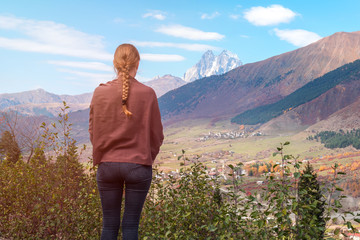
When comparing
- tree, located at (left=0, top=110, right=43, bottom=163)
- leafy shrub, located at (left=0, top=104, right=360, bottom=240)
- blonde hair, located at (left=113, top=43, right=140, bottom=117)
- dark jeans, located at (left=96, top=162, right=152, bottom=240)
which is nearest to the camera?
dark jeans, located at (left=96, top=162, right=152, bottom=240)

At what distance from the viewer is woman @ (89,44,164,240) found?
307 cm

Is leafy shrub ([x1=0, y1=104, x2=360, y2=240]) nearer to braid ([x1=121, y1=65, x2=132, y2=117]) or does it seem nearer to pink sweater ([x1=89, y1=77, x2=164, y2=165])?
pink sweater ([x1=89, y1=77, x2=164, y2=165])

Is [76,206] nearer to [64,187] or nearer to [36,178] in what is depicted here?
[64,187]

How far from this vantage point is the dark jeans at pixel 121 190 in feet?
9.98

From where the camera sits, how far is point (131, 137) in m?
3.12

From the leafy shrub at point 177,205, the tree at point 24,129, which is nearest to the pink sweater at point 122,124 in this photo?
the leafy shrub at point 177,205

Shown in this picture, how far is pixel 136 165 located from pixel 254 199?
1681 mm

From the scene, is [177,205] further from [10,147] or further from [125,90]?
[10,147]

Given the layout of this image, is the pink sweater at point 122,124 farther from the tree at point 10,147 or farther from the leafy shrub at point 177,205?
the tree at point 10,147

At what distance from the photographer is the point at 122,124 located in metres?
3.13

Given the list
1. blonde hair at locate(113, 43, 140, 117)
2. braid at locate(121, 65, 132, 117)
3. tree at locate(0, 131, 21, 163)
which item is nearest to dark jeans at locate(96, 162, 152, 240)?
braid at locate(121, 65, 132, 117)

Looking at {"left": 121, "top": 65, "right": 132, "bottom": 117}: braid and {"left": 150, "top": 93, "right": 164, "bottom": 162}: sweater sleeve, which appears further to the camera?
{"left": 150, "top": 93, "right": 164, "bottom": 162}: sweater sleeve

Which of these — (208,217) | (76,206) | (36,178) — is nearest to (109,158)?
(208,217)

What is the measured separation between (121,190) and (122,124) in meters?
0.68
